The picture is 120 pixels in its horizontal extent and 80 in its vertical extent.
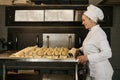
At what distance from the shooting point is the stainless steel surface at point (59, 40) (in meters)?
4.71

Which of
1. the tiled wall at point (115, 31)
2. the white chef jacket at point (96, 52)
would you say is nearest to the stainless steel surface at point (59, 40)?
the tiled wall at point (115, 31)

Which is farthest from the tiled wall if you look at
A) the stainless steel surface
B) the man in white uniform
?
the man in white uniform

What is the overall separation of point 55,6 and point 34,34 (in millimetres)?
632

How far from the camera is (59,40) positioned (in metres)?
4.73

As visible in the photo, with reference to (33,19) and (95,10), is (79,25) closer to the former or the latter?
(33,19)

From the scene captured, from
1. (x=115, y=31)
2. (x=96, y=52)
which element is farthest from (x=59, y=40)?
(x=96, y=52)

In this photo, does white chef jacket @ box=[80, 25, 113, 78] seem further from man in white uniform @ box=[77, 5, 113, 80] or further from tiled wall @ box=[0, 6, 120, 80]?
tiled wall @ box=[0, 6, 120, 80]

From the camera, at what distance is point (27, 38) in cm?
478

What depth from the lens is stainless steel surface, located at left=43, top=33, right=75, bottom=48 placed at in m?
4.71

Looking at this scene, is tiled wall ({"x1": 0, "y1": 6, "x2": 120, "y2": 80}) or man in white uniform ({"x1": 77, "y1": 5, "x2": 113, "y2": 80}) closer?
man in white uniform ({"x1": 77, "y1": 5, "x2": 113, "y2": 80})

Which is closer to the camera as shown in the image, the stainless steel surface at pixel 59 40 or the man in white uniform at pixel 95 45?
the man in white uniform at pixel 95 45

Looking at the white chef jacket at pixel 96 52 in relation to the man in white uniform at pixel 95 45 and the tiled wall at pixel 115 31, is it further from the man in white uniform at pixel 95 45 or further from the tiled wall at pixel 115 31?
the tiled wall at pixel 115 31

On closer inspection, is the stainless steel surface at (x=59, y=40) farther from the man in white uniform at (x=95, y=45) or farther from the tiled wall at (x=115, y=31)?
the man in white uniform at (x=95, y=45)

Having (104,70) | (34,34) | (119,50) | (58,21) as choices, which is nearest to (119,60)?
(119,50)
